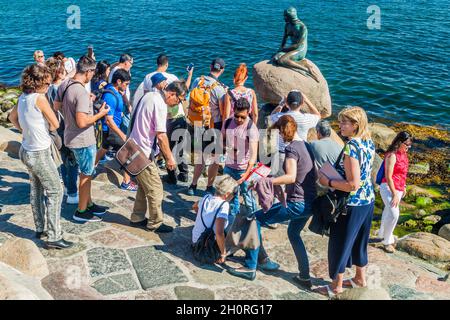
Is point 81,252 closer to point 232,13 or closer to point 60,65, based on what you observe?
point 60,65

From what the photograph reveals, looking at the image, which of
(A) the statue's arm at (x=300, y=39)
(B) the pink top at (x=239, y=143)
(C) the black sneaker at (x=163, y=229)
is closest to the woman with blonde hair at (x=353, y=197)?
(B) the pink top at (x=239, y=143)

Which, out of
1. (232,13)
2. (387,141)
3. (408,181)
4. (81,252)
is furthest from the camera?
(232,13)

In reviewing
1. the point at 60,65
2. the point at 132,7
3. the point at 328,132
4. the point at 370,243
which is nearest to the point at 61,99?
the point at 60,65

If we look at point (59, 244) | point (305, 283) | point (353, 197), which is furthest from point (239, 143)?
point (59, 244)

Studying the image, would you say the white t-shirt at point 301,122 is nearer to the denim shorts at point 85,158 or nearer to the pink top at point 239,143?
the pink top at point 239,143

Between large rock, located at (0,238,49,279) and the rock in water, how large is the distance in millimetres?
8260

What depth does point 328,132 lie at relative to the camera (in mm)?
6176

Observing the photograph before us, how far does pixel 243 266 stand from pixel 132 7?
28.5 meters

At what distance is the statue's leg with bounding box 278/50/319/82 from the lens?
1210 cm

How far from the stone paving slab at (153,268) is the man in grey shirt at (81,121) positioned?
3.67 feet

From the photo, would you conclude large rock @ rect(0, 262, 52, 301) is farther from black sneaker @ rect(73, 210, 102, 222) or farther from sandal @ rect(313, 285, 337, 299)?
sandal @ rect(313, 285, 337, 299)

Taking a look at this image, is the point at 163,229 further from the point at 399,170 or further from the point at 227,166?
the point at 399,170

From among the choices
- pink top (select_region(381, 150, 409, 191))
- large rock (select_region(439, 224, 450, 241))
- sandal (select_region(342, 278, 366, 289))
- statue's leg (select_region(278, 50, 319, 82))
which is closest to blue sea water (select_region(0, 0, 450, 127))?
statue's leg (select_region(278, 50, 319, 82))
